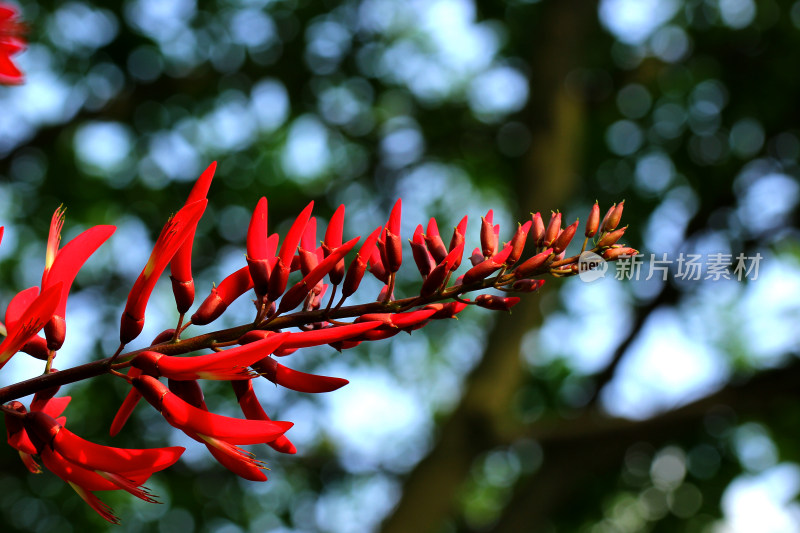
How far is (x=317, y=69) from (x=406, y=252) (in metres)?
1.45

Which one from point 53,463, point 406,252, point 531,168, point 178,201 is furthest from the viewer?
point 178,201

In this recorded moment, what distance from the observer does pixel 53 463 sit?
2.00ft

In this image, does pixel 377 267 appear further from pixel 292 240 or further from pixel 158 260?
pixel 158 260

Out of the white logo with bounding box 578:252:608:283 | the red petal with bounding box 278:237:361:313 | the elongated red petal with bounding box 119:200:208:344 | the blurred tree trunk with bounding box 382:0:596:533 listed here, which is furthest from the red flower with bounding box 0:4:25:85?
the blurred tree trunk with bounding box 382:0:596:533

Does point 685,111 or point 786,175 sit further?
point 685,111

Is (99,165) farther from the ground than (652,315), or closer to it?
farther from the ground

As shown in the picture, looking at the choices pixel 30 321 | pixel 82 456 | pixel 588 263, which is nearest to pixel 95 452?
pixel 82 456

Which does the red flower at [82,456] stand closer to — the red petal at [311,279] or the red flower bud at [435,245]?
the red petal at [311,279]

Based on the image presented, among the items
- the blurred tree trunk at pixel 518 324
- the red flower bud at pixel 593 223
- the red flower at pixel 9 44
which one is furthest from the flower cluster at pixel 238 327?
the blurred tree trunk at pixel 518 324

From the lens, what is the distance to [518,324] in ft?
12.2

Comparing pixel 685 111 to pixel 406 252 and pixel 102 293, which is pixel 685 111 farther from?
pixel 102 293

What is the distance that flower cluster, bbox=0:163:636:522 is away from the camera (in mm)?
582

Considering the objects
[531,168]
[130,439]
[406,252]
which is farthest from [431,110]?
[130,439]

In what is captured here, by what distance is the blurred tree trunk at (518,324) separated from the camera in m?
3.46
